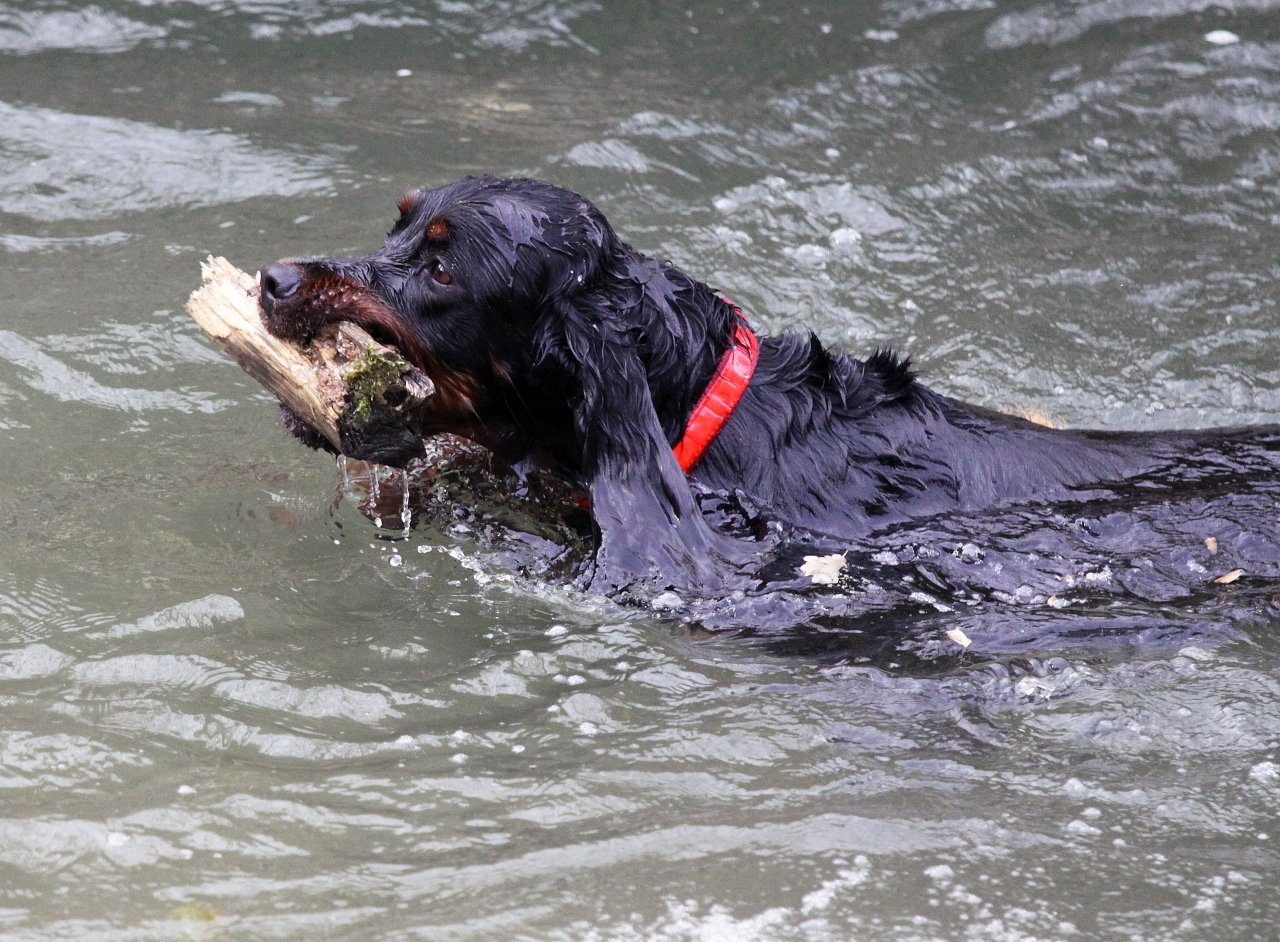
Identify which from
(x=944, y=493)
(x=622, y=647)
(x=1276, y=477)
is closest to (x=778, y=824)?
(x=622, y=647)

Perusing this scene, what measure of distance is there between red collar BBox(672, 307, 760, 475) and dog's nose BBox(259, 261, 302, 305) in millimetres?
1341

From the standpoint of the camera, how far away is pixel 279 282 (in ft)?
14.8

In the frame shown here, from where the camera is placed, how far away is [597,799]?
154 inches

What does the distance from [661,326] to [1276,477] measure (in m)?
2.27

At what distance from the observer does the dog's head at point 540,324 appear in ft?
14.9

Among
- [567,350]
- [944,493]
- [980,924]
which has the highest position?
[567,350]

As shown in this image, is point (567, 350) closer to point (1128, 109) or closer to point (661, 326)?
point (661, 326)

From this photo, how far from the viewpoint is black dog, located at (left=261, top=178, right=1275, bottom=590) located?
455 cm

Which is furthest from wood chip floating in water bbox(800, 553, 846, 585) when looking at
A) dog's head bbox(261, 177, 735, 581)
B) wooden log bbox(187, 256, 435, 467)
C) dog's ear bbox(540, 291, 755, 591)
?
wooden log bbox(187, 256, 435, 467)

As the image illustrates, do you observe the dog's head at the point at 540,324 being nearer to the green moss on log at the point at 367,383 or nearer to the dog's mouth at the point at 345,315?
the dog's mouth at the point at 345,315

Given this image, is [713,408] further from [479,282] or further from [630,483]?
[479,282]

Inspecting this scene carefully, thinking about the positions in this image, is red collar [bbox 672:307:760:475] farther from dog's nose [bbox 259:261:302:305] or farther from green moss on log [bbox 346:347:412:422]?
dog's nose [bbox 259:261:302:305]

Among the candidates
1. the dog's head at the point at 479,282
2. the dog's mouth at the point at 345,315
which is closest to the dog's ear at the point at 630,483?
the dog's head at the point at 479,282

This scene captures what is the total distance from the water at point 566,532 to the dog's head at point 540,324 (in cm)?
47
